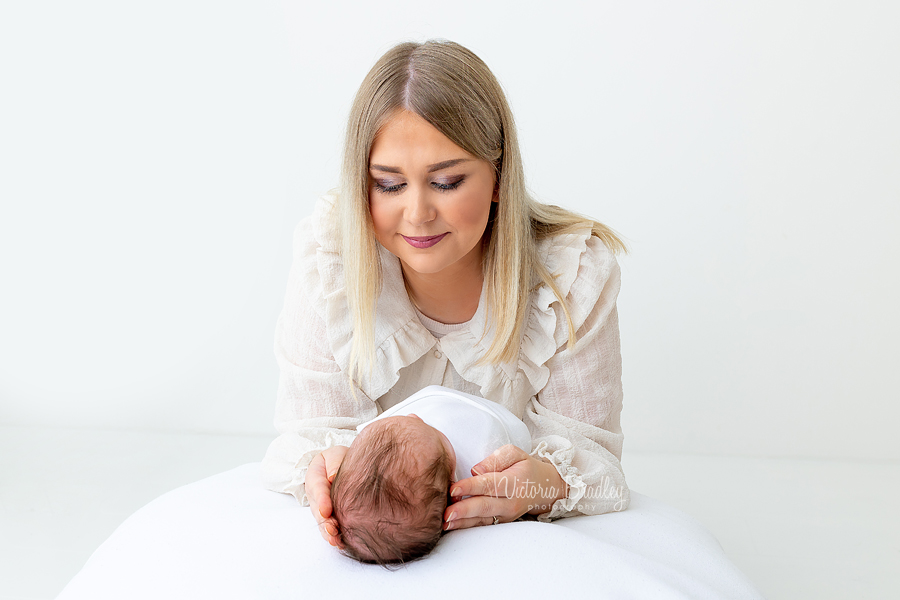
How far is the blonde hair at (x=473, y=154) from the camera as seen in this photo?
5.83ft

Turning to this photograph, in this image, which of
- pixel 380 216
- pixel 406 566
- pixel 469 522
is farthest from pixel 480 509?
pixel 380 216

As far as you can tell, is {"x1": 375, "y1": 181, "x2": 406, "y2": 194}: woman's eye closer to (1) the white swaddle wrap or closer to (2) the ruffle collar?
(2) the ruffle collar

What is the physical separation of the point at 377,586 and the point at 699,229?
2153 mm

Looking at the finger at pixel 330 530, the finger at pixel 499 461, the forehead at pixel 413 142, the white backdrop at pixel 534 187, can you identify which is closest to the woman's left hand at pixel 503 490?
the finger at pixel 499 461

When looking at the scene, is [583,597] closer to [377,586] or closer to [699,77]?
[377,586]

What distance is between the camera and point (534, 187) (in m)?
3.11

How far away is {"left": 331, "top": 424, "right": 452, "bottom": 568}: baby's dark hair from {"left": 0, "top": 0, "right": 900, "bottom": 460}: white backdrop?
1785 mm

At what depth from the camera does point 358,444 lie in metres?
1.53

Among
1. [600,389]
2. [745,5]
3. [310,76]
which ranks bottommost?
[600,389]

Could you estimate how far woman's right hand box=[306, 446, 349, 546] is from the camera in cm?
145

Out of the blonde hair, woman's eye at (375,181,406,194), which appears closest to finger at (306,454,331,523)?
the blonde hair

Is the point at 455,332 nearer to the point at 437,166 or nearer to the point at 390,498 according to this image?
the point at 437,166

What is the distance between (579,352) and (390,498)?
74 centimetres

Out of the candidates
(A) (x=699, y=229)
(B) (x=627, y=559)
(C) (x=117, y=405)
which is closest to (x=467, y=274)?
(B) (x=627, y=559)
